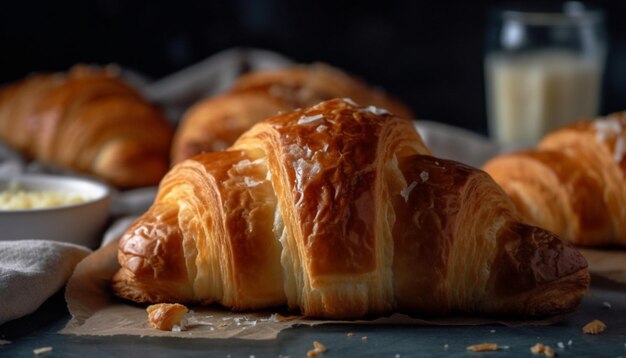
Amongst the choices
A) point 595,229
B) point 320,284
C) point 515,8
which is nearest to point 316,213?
point 320,284

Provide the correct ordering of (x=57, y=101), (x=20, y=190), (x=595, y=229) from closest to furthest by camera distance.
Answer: (x=595, y=229), (x=20, y=190), (x=57, y=101)

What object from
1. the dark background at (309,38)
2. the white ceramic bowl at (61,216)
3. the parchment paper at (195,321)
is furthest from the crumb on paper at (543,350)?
the dark background at (309,38)

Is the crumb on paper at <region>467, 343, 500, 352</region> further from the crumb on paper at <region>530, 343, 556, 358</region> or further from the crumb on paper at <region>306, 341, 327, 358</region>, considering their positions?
the crumb on paper at <region>306, 341, 327, 358</region>

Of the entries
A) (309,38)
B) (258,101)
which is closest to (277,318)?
(258,101)

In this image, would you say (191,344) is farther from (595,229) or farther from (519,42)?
(519,42)

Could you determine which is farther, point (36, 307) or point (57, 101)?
point (57, 101)

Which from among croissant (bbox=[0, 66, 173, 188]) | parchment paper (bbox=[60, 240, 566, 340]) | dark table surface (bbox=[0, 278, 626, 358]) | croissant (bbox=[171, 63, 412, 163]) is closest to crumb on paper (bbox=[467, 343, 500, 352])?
dark table surface (bbox=[0, 278, 626, 358])

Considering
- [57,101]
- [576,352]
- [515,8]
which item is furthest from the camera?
[515,8]
